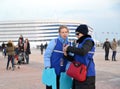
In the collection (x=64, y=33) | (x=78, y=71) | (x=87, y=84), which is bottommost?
(x=87, y=84)

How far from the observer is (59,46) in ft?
19.0

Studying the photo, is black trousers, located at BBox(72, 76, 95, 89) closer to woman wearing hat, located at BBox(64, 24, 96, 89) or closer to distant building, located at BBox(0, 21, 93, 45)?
woman wearing hat, located at BBox(64, 24, 96, 89)

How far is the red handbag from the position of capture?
5090 mm

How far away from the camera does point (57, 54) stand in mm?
5840

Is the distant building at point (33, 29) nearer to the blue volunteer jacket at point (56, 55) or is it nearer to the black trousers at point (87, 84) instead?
the blue volunteer jacket at point (56, 55)

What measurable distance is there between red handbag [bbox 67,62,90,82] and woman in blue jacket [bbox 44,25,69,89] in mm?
600

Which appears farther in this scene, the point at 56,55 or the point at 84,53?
the point at 56,55

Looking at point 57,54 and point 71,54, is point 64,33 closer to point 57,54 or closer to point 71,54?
point 57,54

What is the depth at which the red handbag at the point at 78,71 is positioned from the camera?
5.09 meters

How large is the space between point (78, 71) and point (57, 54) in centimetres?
81

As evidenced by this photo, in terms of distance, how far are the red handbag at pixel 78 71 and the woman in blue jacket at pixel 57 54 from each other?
23.6 inches

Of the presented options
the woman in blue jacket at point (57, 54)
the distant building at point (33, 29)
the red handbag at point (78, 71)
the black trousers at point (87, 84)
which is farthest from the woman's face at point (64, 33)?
the distant building at point (33, 29)

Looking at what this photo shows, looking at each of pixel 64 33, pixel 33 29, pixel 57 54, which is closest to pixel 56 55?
pixel 57 54

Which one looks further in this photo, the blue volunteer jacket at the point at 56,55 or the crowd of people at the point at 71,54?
the blue volunteer jacket at the point at 56,55
